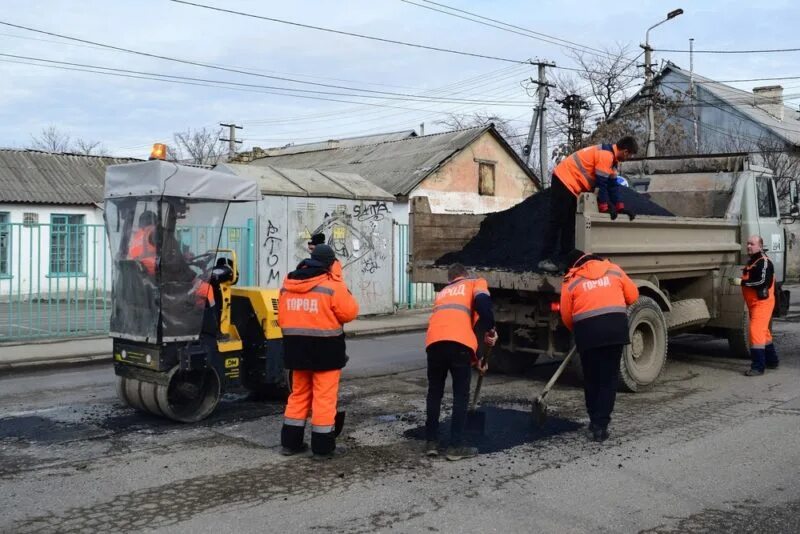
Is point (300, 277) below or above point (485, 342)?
above

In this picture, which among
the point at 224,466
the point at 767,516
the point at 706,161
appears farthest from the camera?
the point at 706,161

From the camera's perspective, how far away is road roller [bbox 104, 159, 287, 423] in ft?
21.1

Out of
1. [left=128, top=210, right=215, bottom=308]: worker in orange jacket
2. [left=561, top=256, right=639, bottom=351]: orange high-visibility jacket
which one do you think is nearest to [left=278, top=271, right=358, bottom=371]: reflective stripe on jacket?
[left=128, top=210, right=215, bottom=308]: worker in orange jacket

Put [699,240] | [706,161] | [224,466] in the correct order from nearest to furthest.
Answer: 1. [224,466]
2. [699,240]
3. [706,161]

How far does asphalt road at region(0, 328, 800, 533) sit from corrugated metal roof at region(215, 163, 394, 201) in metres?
7.48

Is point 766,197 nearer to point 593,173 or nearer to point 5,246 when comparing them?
point 593,173

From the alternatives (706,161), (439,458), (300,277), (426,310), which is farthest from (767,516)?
(426,310)

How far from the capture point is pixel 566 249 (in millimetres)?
7984

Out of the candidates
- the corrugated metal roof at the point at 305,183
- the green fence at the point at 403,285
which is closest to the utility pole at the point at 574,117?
the green fence at the point at 403,285

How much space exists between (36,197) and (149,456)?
18319mm

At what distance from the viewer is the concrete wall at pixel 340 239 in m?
15.0

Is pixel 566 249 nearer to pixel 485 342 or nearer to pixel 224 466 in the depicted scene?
pixel 485 342

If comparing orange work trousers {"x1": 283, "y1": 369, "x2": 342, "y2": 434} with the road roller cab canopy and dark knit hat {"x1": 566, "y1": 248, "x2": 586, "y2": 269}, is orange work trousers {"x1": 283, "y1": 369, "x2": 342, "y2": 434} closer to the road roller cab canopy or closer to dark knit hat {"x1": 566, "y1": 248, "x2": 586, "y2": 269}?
the road roller cab canopy

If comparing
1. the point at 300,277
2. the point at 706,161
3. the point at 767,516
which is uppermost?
the point at 706,161
